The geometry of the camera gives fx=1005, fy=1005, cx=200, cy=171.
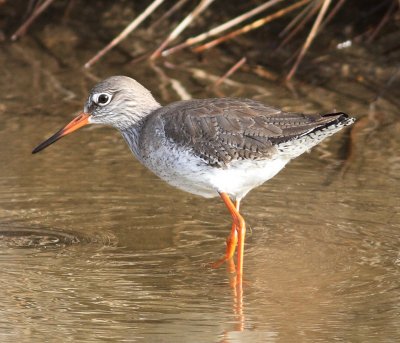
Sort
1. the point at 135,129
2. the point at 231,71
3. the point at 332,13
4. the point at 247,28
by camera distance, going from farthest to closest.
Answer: the point at 247,28 → the point at 231,71 → the point at 332,13 → the point at 135,129

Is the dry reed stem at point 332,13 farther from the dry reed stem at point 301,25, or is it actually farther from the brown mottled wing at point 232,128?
the brown mottled wing at point 232,128

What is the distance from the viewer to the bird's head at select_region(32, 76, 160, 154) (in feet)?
27.8

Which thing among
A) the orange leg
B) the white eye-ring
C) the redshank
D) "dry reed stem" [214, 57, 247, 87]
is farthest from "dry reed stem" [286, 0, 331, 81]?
the orange leg

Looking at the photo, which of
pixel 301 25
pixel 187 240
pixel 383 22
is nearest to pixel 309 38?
pixel 301 25

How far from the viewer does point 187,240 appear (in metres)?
8.20

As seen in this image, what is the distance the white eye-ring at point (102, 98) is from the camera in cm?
846

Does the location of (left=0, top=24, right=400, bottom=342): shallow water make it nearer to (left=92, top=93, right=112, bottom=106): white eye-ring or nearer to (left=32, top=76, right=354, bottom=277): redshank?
(left=32, top=76, right=354, bottom=277): redshank

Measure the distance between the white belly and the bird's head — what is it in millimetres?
664

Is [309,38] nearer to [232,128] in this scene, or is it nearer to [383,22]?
[383,22]

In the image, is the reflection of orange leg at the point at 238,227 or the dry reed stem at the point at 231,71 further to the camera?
the dry reed stem at the point at 231,71

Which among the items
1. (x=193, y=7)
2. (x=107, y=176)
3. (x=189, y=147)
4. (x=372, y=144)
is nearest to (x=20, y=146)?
(x=107, y=176)

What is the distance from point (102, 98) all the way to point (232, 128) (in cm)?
128

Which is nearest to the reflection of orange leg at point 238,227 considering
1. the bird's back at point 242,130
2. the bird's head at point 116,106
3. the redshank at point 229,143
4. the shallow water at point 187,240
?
the redshank at point 229,143

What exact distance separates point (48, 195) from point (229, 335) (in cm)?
323
